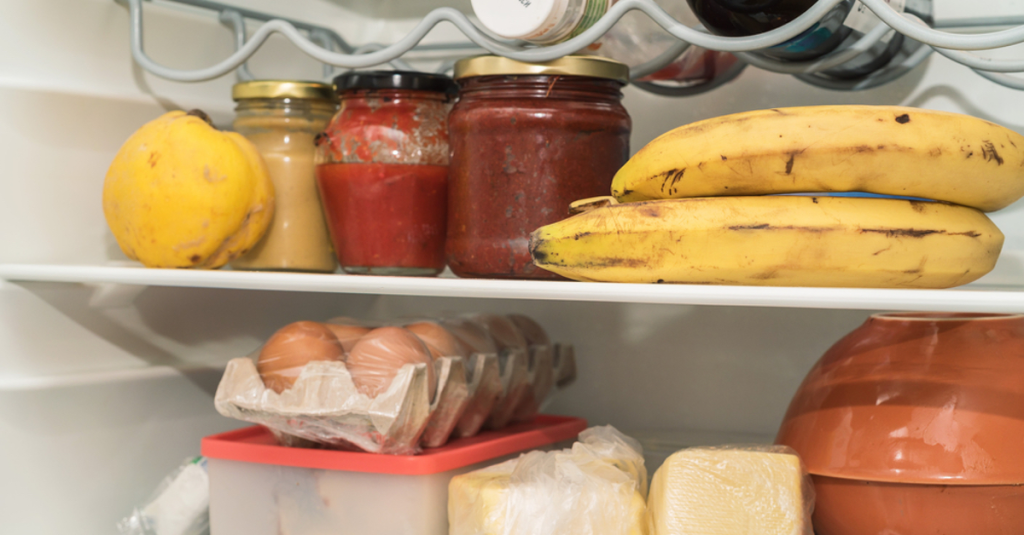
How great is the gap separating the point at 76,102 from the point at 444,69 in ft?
1.48

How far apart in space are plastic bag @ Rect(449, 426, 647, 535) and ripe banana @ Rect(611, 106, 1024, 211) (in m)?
0.27

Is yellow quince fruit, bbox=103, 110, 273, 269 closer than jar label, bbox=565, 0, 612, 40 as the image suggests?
No

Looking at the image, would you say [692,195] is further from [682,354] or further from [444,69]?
[444,69]

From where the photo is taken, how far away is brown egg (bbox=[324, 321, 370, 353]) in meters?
0.81

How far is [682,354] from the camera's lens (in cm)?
100

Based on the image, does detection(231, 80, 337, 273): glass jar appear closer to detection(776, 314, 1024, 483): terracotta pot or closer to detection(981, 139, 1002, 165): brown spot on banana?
detection(776, 314, 1024, 483): terracotta pot

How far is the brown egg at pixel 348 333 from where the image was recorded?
81 cm

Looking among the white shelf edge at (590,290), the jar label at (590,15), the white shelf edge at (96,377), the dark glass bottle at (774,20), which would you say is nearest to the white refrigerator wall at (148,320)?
the white shelf edge at (96,377)

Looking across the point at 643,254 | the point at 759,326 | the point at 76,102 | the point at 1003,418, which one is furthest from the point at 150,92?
the point at 1003,418

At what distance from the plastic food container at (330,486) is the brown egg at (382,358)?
0.06 m

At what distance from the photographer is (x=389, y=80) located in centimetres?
81

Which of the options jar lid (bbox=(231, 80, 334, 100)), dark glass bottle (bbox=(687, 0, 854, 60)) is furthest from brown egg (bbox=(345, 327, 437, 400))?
dark glass bottle (bbox=(687, 0, 854, 60))

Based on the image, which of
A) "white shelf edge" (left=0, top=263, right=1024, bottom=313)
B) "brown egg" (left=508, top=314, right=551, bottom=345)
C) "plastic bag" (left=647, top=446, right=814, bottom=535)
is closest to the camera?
"white shelf edge" (left=0, top=263, right=1024, bottom=313)

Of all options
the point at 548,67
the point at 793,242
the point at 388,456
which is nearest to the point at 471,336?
the point at 388,456
